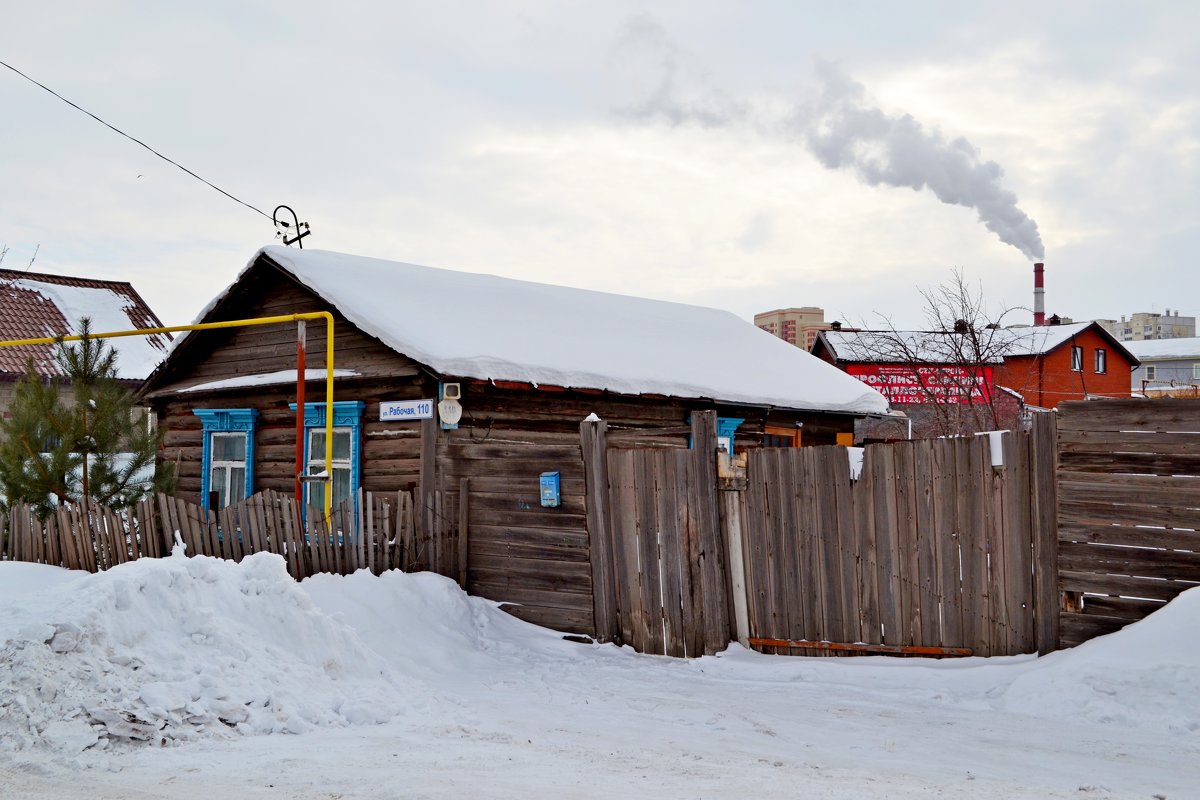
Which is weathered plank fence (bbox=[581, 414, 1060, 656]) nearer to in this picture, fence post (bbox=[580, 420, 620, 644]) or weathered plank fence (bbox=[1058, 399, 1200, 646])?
fence post (bbox=[580, 420, 620, 644])

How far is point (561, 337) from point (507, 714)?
844cm

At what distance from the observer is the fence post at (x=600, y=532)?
10836mm

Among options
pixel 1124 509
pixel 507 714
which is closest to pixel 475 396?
pixel 507 714

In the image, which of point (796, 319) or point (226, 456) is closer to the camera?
point (226, 456)

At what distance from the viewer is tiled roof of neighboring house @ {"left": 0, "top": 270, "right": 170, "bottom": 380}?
1236 inches

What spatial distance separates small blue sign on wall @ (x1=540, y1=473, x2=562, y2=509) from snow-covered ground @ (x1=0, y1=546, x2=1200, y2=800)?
1.96 m

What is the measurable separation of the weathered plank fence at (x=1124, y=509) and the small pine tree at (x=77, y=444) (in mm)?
10991

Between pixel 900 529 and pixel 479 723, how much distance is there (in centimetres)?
383

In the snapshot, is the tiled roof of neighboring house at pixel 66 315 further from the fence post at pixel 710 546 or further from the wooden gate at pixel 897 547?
the wooden gate at pixel 897 547

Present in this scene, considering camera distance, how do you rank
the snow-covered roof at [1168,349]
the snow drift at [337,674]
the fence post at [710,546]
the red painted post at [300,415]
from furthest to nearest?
the snow-covered roof at [1168,349]
the red painted post at [300,415]
the fence post at [710,546]
the snow drift at [337,674]

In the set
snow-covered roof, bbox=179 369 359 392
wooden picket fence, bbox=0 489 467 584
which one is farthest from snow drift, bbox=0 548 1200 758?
snow-covered roof, bbox=179 369 359 392

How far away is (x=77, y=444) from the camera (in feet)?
45.5

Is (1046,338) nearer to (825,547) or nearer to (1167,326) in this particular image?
(825,547)

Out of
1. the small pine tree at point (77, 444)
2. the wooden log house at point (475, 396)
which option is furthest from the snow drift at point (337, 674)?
the small pine tree at point (77, 444)
